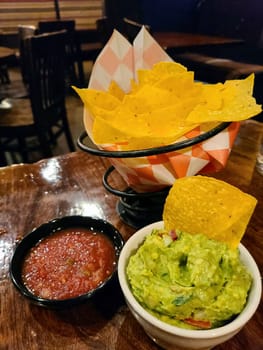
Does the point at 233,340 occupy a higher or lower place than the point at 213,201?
lower

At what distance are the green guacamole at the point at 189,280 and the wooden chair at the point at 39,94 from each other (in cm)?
220

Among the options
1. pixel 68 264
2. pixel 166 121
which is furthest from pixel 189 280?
pixel 166 121

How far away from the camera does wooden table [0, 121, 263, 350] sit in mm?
627

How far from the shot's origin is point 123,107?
88 cm

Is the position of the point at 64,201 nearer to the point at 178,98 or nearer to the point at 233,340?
the point at 178,98

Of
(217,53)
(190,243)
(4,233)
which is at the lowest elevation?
(217,53)

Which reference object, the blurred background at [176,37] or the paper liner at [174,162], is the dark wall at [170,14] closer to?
the blurred background at [176,37]

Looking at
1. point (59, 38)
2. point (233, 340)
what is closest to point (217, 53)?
point (59, 38)

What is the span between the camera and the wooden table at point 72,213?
2.06 ft

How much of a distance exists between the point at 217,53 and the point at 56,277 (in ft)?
18.1

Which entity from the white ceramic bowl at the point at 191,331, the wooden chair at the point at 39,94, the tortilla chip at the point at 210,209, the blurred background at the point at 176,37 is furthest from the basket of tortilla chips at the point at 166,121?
the blurred background at the point at 176,37

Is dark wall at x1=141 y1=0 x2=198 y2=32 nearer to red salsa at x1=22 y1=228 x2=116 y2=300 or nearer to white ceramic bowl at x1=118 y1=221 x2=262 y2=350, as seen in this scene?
red salsa at x1=22 y1=228 x2=116 y2=300

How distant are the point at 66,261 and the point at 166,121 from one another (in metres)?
0.43

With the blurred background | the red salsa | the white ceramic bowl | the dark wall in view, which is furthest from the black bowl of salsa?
the dark wall
